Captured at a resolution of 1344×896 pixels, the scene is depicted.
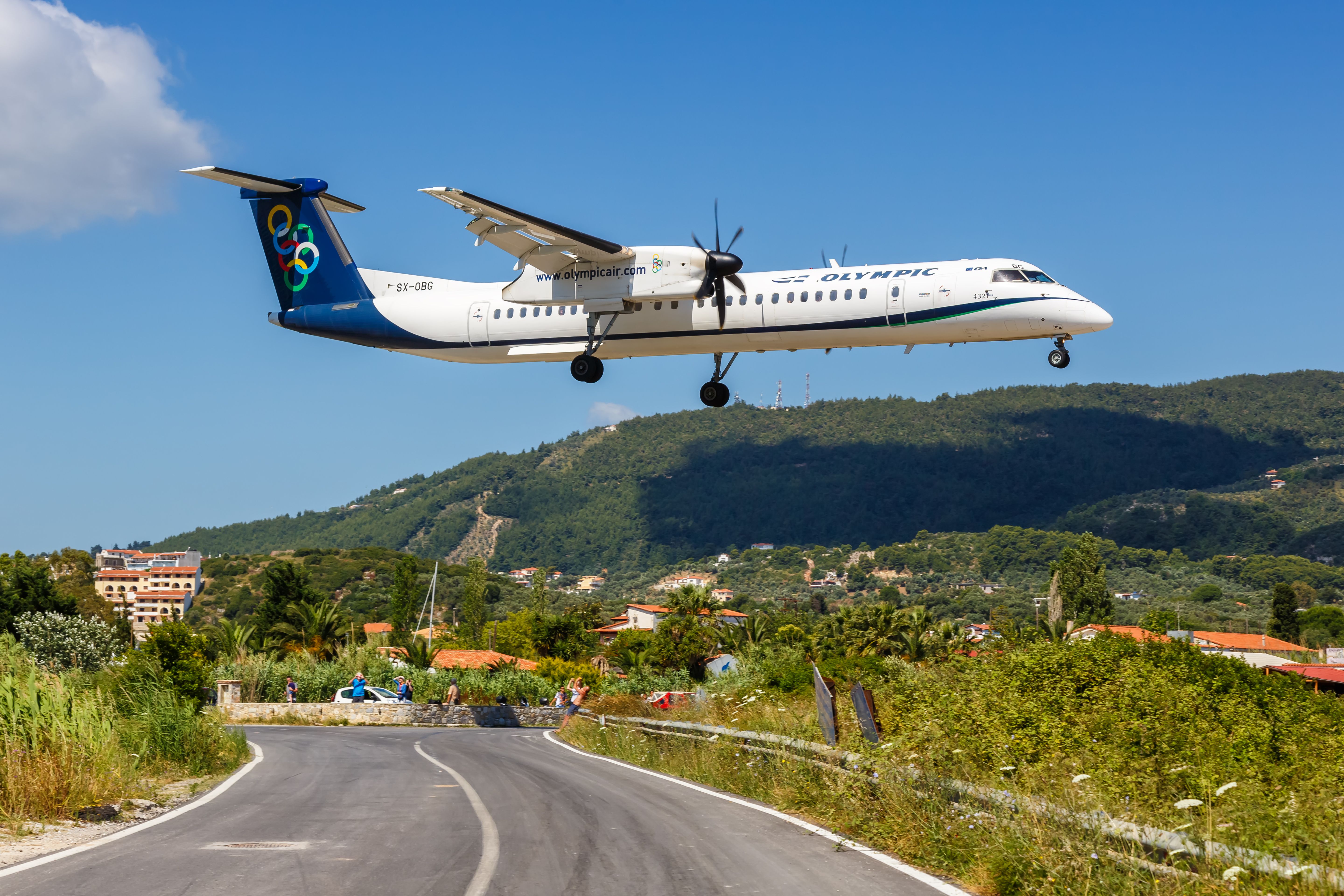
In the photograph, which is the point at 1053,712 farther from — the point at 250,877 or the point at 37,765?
the point at 37,765

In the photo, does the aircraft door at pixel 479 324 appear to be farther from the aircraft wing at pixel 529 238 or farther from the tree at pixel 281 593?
the tree at pixel 281 593

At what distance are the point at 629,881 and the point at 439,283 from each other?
2351 cm

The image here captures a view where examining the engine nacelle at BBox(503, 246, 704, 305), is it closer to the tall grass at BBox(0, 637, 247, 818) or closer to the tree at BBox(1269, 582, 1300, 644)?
the tall grass at BBox(0, 637, 247, 818)

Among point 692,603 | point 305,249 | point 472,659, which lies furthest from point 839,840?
point 692,603

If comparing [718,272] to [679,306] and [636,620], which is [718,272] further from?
[636,620]

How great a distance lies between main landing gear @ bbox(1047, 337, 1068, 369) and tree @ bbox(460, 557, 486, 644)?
9243cm

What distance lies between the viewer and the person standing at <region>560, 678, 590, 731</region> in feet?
87.9

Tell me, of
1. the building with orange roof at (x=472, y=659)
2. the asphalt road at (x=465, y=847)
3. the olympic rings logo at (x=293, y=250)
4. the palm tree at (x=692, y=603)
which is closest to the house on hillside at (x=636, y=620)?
the palm tree at (x=692, y=603)

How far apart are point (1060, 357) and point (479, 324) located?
13.9 metres

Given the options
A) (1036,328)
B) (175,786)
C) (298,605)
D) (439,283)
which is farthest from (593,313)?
(298,605)

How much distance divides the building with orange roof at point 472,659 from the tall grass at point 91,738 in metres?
39.5

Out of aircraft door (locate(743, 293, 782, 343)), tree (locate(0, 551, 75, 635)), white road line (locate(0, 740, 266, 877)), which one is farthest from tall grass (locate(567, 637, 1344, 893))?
tree (locate(0, 551, 75, 635))

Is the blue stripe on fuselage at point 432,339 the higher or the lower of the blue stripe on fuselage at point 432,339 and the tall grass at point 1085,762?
the higher

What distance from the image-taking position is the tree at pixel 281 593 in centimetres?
7419
